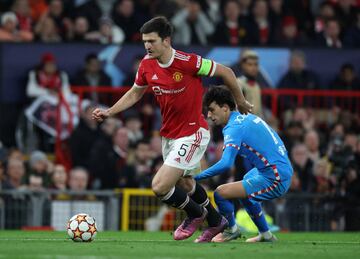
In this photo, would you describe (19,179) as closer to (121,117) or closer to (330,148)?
(121,117)

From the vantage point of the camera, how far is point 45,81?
66.2 ft

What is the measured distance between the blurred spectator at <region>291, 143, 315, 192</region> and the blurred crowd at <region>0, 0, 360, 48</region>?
2.48m

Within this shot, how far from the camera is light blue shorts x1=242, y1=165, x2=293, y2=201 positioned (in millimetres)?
13148

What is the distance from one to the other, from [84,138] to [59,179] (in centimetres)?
109

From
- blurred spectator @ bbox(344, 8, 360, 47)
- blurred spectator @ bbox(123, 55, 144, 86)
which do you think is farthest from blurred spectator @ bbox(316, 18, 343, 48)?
blurred spectator @ bbox(123, 55, 144, 86)

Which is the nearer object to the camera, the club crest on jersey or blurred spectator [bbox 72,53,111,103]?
the club crest on jersey

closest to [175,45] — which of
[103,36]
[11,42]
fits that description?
[103,36]

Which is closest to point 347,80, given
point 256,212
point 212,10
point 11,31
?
point 212,10

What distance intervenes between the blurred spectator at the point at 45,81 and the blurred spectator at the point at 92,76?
0.34m

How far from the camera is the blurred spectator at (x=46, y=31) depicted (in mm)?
21078

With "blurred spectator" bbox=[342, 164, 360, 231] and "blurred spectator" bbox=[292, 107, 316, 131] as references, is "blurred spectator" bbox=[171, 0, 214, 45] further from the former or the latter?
"blurred spectator" bbox=[342, 164, 360, 231]

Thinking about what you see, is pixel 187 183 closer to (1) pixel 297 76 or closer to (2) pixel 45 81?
(2) pixel 45 81

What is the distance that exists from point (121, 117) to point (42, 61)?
172 cm

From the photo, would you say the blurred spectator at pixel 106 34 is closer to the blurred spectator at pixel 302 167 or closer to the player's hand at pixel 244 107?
the blurred spectator at pixel 302 167
